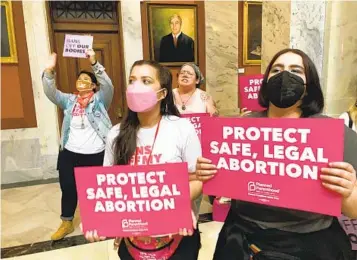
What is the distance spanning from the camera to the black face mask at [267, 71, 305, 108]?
1169 millimetres

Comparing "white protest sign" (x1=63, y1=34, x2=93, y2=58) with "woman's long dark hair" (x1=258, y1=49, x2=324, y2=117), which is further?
"white protest sign" (x1=63, y1=34, x2=93, y2=58)

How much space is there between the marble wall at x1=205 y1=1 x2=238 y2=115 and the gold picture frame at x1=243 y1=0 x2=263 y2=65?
371 mm

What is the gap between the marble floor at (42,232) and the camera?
2.74m

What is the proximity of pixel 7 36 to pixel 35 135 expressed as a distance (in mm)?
1511

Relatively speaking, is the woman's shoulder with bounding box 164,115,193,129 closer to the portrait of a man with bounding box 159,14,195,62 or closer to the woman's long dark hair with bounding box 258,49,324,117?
the woman's long dark hair with bounding box 258,49,324,117

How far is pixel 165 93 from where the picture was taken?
1597mm

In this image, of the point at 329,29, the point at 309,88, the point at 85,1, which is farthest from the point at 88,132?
the point at 85,1

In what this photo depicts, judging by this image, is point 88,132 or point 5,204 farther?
point 5,204

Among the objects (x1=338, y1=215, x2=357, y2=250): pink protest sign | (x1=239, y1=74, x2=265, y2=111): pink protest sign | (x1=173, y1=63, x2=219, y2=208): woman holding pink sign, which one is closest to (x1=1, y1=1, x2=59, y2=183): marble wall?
(x1=173, y1=63, x2=219, y2=208): woman holding pink sign

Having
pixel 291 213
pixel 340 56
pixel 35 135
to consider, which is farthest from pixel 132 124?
pixel 35 135

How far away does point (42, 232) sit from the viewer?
3.20 m

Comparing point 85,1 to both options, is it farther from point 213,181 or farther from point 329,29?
point 213,181

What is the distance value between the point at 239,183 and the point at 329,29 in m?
2.07

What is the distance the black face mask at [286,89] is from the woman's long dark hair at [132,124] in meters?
0.59
